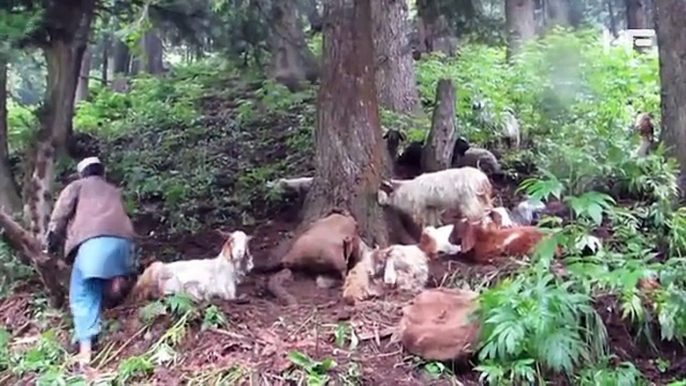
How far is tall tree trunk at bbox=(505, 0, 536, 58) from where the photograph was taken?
1582 cm

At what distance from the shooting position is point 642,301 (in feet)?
19.6

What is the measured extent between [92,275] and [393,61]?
655 centimetres

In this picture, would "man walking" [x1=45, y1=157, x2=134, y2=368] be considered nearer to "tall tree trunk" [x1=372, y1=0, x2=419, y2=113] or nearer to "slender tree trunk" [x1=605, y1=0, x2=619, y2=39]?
"tall tree trunk" [x1=372, y1=0, x2=419, y2=113]

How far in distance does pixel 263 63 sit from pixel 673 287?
22.8 feet

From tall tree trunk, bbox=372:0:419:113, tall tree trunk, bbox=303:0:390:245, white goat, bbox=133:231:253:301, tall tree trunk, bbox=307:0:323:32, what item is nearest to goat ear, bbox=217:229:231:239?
tall tree trunk, bbox=303:0:390:245

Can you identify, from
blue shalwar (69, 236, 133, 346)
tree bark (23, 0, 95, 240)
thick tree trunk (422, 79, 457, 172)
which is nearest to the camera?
blue shalwar (69, 236, 133, 346)

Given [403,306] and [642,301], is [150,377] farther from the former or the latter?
[642,301]

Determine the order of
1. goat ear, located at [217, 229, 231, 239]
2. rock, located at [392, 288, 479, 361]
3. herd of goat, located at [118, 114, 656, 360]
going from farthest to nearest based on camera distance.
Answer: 1. goat ear, located at [217, 229, 231, 239]
2. herd of goat, located at [118, 114, 656, 360]
3. rock, located at [392, 288, 479, 361]

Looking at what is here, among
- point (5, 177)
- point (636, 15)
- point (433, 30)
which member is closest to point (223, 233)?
point (5, 177)

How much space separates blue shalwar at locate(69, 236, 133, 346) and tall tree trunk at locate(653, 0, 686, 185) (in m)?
4.77

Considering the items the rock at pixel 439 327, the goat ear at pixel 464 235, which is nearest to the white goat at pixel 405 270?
the goat ear at pixel 464 235

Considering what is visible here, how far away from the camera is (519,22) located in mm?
16438

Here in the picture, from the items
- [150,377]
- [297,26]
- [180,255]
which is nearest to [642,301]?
[150,377]

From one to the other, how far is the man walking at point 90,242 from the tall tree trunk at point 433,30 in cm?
624
